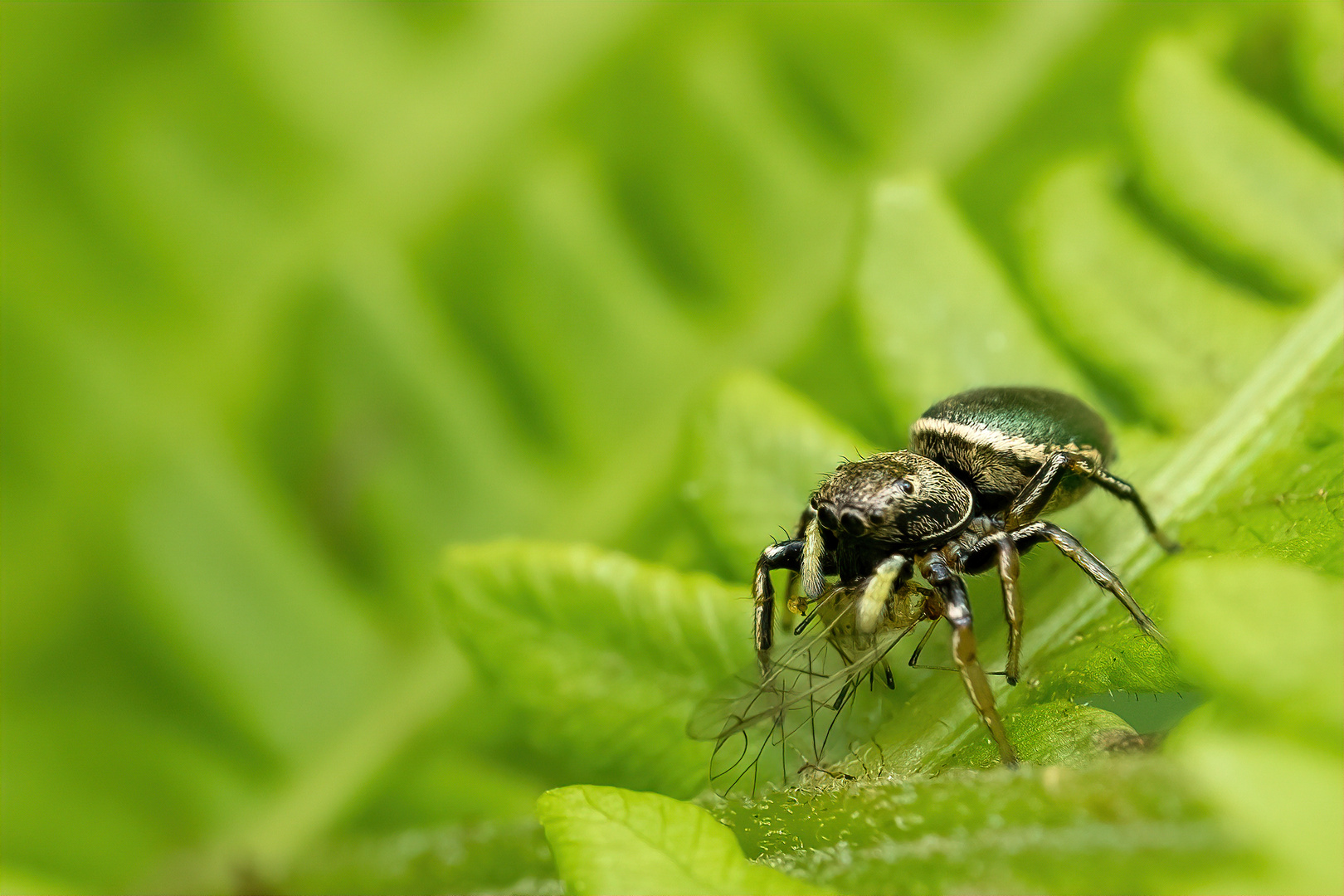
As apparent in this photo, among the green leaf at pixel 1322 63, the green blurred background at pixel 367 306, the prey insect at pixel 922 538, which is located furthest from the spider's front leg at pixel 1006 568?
the green leaf at pixel 1322 63

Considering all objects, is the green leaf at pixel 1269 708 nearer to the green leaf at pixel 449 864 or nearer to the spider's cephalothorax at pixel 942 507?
the spider's cephalothorax at pixel 942 507

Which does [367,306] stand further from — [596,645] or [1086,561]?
[1086,561]

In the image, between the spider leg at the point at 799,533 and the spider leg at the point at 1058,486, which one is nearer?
the spider leg at the point at 1058,486

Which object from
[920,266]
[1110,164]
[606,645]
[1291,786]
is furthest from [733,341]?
[1291,786]

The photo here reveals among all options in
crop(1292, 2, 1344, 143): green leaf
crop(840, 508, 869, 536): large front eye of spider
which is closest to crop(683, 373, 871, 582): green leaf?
crop(840, 508, 869, 536): large front eye of spider

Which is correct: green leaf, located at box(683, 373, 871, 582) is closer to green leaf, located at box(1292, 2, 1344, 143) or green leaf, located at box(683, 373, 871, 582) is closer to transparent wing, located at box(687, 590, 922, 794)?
transparent wing, located at box(687, 590, 922, 794)

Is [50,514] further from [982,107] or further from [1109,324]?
[982,107]
